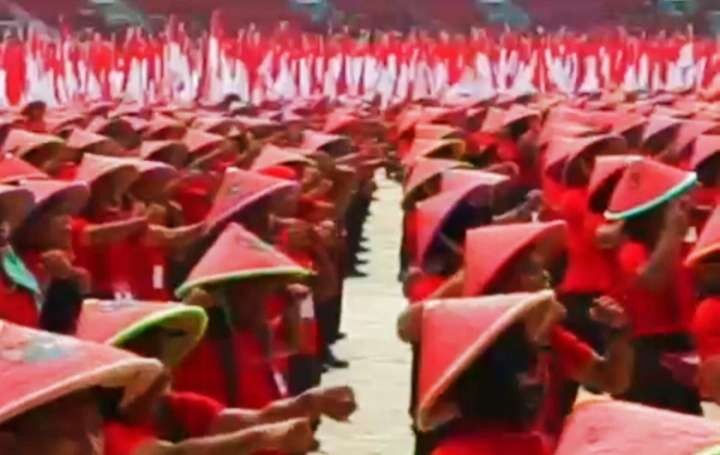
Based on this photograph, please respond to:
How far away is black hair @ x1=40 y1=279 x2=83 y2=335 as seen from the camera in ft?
16.5

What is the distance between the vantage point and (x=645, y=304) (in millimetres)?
5504

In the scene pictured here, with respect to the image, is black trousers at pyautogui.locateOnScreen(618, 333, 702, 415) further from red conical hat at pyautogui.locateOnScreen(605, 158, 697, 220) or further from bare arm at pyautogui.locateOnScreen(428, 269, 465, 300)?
bare arm at pyautogui.locateOnScreen(428, 269, 465, 300)

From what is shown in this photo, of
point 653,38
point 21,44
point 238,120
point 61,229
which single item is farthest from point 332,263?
point 653,38

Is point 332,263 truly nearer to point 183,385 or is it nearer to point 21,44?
point 183,385

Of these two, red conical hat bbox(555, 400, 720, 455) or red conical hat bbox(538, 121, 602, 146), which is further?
red conical hat bbox(538, 121, 602, 146)

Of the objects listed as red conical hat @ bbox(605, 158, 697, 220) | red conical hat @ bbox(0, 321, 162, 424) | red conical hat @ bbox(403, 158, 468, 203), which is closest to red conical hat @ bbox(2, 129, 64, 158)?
red conical hat @ bbox(403, 158, 468, 203)

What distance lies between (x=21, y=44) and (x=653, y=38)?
31.5 ft

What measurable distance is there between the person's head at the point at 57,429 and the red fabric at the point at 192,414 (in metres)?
0.71

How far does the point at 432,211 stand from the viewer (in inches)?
234

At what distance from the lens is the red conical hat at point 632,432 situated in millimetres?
2477

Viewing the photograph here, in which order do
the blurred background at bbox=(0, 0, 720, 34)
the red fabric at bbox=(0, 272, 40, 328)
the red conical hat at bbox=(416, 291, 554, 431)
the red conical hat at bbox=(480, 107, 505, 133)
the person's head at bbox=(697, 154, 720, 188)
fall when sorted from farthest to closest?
1. the blurred background at bbox=(0, 0, 720, 34)
2. the red conical hat at bbox=(480, 107, 505, 133)
3. the person's head at bbox=(697, 154, 720, 188)
4. the red fabric at bbox=(0, 272, 40, 328)
5. the red conical hat at bbox=(416, 291, 554, 431)

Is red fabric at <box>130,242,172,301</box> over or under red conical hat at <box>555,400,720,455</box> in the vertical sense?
under

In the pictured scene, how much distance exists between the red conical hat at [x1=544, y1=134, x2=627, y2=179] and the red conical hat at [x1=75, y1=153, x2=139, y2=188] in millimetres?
1771

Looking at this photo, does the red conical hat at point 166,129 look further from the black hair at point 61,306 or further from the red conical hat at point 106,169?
the black hair at point 61,306
